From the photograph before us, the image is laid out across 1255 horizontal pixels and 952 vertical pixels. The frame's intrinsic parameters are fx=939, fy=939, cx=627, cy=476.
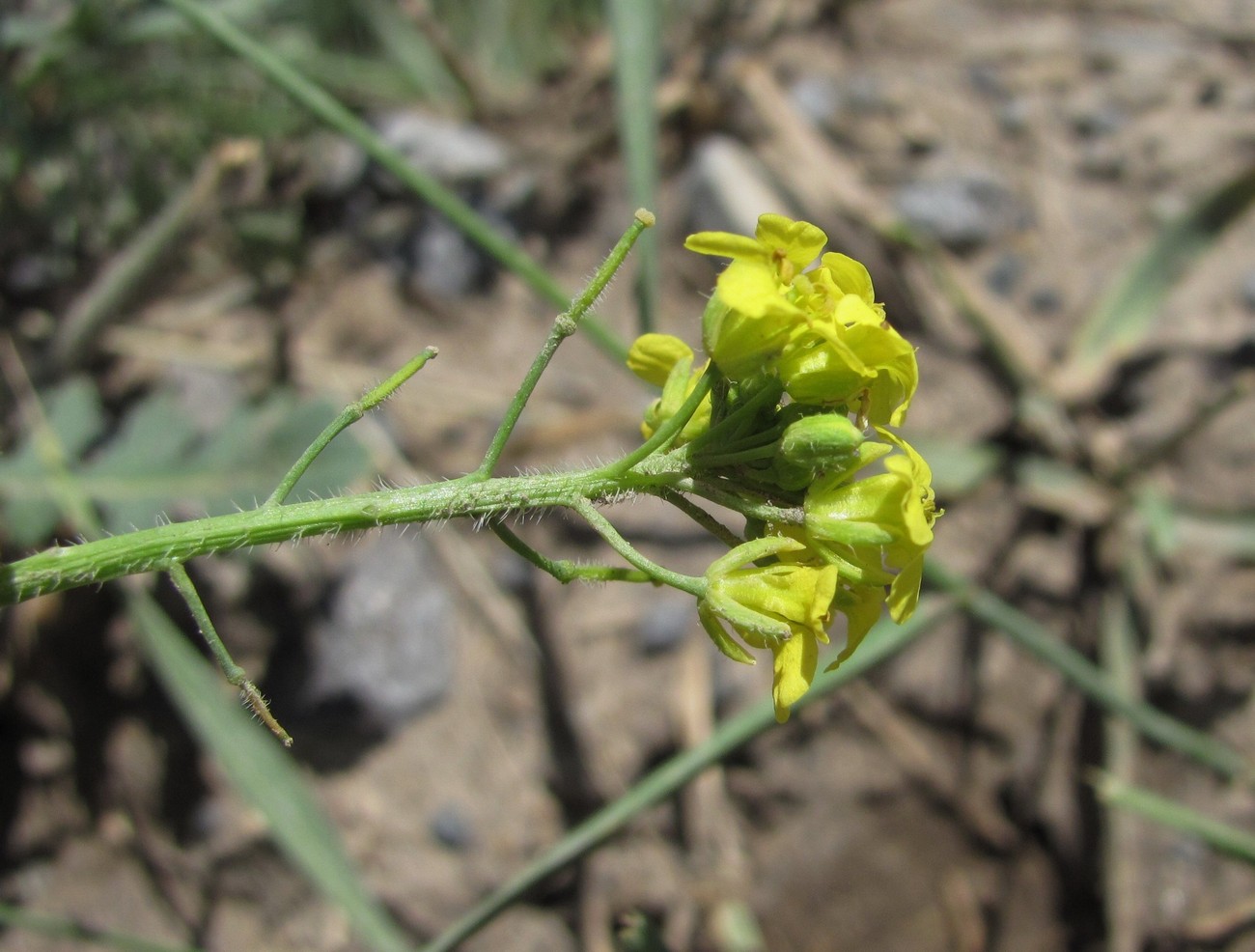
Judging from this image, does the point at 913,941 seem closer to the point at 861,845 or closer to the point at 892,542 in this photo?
the point at 861,845

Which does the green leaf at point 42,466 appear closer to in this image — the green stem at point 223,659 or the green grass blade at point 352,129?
the green grass blade at point 352,129

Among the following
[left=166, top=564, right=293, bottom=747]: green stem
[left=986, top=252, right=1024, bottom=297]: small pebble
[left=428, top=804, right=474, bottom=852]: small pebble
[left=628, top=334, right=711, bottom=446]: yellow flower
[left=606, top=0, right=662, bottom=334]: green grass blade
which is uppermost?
[left=606, top=0, right=662, bottom=334]: green grass blade

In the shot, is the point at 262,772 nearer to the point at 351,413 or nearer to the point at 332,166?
the point at 351,413

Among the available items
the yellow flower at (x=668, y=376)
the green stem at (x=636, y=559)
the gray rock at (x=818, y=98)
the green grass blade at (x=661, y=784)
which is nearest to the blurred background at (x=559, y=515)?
the gray rock at (x=818, y=98)

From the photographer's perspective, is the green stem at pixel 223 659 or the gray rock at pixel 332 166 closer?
the green stem at pixel 223 659

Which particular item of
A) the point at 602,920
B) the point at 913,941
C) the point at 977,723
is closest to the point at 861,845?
the point at 913,941

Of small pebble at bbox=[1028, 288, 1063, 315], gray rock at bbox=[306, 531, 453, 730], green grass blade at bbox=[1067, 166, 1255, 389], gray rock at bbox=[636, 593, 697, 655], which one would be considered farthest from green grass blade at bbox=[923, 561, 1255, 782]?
gray rock at bbox=[306, 531, 453, 730]

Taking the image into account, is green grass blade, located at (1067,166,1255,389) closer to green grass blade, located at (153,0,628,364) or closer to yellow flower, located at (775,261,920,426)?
green grass blade, located at (153,0,628,364)

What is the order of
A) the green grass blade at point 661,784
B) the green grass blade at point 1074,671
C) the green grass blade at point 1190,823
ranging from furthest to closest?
→ the green grass blade at point 1074,671
the green grass blade at point 1190,823
the green grass blade at point 661,784
